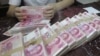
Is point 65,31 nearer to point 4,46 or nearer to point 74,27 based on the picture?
point 74,27

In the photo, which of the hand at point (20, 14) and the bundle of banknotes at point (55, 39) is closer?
the bundle of banknotes at point (55, 39)

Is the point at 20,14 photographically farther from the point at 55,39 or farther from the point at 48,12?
the point at 55,39

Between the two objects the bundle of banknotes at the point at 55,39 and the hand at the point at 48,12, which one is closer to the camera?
the bundle of banknotes at the point at 55,39

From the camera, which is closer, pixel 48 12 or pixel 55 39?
pixel 55 39

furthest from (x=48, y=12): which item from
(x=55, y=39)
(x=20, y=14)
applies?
(x=55, y=39)

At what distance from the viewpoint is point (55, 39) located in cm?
78

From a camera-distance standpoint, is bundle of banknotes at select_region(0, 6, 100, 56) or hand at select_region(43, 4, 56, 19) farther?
hand at select_region(43, 4, 56, 19)

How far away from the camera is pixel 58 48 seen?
745mm

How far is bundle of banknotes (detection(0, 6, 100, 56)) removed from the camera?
738 mm

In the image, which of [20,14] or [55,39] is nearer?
[55,39]

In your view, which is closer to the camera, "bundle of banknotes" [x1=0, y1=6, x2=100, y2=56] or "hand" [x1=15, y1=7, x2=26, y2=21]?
"bundle of banknotes" [x1=0, y1=6, x2=100, y2=56]

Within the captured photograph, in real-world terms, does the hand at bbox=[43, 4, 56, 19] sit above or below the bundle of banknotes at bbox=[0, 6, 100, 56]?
below

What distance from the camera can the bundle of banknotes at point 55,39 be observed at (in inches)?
29.0

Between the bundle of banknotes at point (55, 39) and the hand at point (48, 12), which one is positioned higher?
the bundle of banknotes at point (55, 39)
